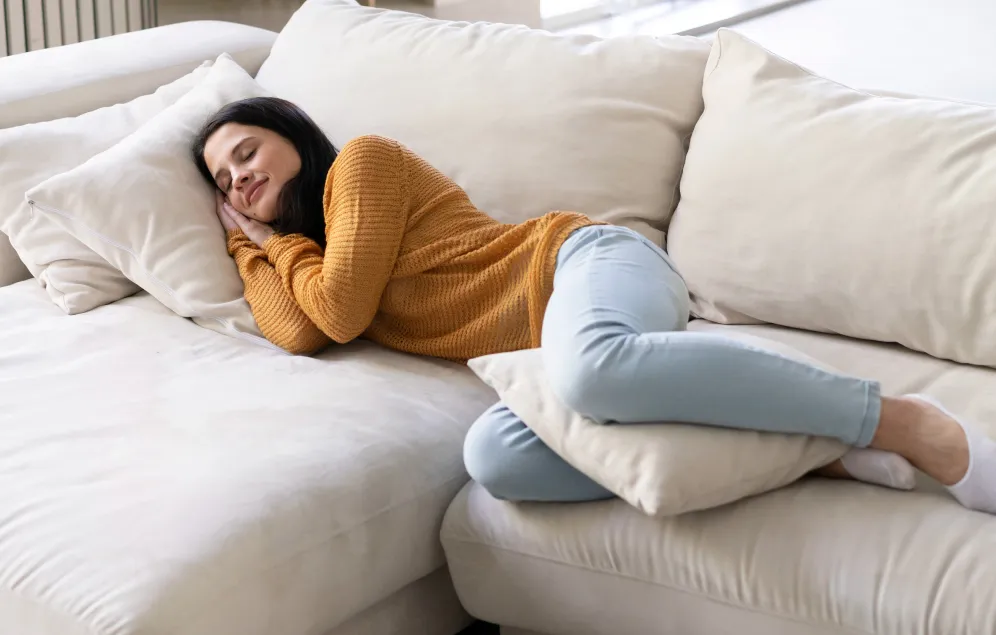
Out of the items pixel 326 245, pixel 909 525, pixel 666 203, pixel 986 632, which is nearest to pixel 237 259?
pixel 326 245

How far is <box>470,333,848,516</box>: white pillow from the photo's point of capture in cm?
132

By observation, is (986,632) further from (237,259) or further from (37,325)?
(37,325)

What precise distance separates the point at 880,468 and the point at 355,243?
823mm

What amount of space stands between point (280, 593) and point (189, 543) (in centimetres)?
13

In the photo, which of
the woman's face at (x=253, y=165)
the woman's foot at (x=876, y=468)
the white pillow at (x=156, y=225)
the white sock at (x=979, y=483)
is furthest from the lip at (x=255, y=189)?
the white sock at (x=979, y=483)

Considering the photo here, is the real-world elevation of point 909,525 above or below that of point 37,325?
above

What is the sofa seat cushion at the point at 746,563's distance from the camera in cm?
124

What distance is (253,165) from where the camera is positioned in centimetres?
192

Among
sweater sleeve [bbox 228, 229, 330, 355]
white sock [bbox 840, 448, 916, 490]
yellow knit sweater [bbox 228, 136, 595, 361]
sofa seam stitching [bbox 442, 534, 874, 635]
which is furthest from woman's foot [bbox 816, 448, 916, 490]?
sweater sleeve [bbox 228, 229, 330, 355]

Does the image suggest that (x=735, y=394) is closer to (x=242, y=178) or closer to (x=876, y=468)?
(x=876, y=468)

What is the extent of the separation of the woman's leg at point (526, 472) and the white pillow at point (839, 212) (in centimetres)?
53

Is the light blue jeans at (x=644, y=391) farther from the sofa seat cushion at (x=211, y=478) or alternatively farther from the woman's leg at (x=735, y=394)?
the sofa seat cushion at (x=211, y=478)

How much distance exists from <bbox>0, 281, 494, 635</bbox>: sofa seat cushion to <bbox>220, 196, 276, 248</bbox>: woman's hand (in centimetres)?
19

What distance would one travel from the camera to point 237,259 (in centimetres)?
195
